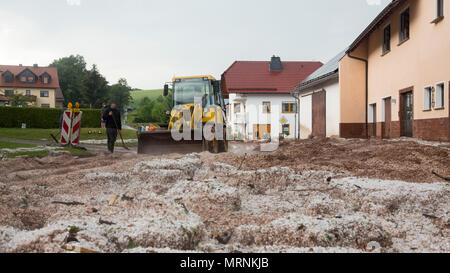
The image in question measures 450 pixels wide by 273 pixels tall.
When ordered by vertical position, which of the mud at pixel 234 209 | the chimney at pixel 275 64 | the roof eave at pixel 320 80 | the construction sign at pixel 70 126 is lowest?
the mud at pixel 234 209

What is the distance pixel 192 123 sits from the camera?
43.0ft

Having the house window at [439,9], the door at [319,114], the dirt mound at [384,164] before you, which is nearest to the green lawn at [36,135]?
the door at [319,114]

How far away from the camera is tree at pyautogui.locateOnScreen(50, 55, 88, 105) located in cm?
8281

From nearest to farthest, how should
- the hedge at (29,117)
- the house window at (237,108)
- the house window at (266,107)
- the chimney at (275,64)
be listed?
1. the hedge at (29,117)
2. the house window at (266,107)
3. the house window at (237,108)
4. the chimney at (275,64)

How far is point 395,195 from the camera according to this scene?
4.66m

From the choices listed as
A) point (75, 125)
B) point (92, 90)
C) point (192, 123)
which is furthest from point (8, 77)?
point (192, 123)

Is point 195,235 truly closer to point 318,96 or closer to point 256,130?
point 318,96

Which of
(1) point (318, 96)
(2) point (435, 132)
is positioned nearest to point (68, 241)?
(2) point (435, 132)

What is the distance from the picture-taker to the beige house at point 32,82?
231 ft

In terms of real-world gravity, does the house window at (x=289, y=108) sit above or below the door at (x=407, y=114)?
above

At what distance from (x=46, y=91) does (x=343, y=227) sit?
7718 cm

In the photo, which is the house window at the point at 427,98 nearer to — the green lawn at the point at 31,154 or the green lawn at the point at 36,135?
the green lawn at the point at 31,154

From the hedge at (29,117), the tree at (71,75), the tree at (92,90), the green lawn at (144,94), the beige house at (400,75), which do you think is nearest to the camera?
the beige house at (400,75)

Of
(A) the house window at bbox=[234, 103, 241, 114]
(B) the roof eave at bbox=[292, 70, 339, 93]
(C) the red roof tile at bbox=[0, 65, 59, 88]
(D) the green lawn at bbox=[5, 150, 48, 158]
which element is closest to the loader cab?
(D) the green lawn at bbox=[5, 150, 48, 158]
